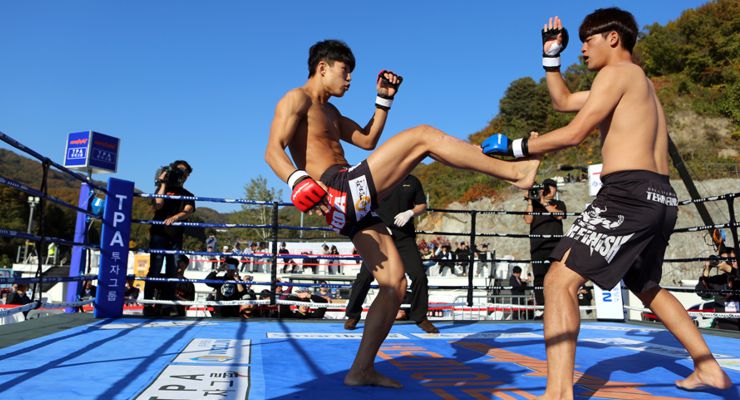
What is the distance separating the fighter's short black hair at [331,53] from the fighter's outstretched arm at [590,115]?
1041mm

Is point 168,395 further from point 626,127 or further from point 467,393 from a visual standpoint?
point 626,127

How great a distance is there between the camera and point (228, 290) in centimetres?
659

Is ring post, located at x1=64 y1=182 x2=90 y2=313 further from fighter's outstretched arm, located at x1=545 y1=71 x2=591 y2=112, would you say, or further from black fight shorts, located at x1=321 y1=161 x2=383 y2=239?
fighter's outstretched arm, located at x1=545 y1=71 x2=591 y2=112

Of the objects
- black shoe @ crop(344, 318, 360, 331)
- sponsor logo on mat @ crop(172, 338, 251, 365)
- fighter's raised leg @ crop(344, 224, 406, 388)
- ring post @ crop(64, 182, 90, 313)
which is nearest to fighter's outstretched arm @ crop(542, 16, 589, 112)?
fighter's raised leg @ crop(344, 224, 406, 388)

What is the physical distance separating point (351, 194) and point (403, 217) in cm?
239

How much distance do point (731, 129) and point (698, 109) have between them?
2388 mm

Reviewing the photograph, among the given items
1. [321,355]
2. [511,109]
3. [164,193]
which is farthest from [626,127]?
[511,109]

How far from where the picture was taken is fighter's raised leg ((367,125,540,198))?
221 centimetres

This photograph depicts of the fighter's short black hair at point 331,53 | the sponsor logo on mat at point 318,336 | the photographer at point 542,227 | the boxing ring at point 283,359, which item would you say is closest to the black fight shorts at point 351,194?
the fighter's short black hair at point 331,53

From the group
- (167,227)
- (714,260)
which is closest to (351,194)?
(167,227)

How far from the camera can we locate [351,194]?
7.57 feet

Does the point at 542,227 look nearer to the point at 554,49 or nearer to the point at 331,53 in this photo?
the point at 554,49

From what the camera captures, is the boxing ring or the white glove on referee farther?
the white glove on referee

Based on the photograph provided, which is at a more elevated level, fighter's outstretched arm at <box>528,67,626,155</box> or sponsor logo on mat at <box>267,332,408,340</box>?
fighter's outstretched arm at <box>528,67,626,155</box>
